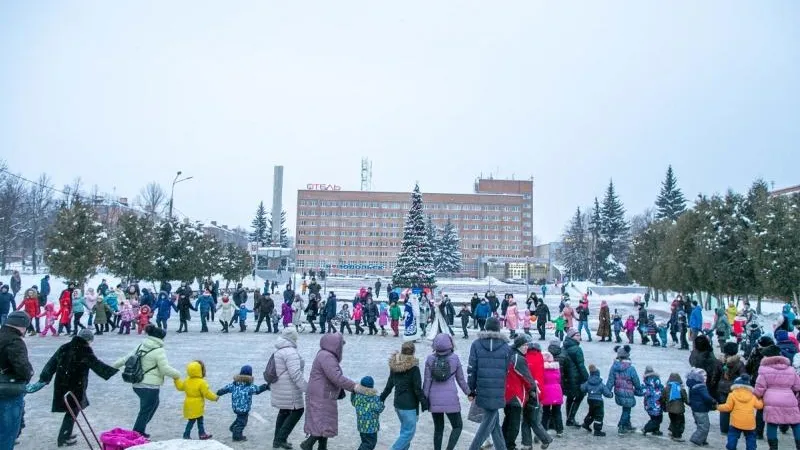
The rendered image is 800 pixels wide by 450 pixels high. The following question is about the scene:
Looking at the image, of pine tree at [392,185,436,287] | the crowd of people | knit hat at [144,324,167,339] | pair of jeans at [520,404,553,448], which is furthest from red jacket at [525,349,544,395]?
pine tree at [392,185,436,287]

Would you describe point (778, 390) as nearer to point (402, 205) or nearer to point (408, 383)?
point (408, 383)

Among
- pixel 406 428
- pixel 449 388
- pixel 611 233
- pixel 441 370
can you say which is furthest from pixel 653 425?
pixel 611 233

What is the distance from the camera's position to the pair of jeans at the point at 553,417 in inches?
317

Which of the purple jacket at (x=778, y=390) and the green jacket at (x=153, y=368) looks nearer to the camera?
the green jacket at (x=153, y=368)

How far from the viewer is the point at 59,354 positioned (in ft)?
21.9

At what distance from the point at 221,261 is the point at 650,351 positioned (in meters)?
42.1

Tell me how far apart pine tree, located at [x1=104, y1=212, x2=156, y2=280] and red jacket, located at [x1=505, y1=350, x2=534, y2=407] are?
1231 inches

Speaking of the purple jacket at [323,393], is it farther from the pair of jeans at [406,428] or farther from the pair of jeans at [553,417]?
the pair of jeans at [553,417]

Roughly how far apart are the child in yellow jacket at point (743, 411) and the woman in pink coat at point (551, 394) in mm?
2036

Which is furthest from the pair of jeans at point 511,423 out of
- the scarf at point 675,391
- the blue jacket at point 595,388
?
the scarf at point 675,391

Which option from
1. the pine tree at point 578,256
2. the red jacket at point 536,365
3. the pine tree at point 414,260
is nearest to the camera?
the red jacket at point 536,365

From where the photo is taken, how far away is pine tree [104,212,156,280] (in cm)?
3328

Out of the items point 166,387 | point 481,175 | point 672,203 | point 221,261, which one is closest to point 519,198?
point 481,175

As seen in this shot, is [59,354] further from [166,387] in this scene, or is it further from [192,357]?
[192,357]
